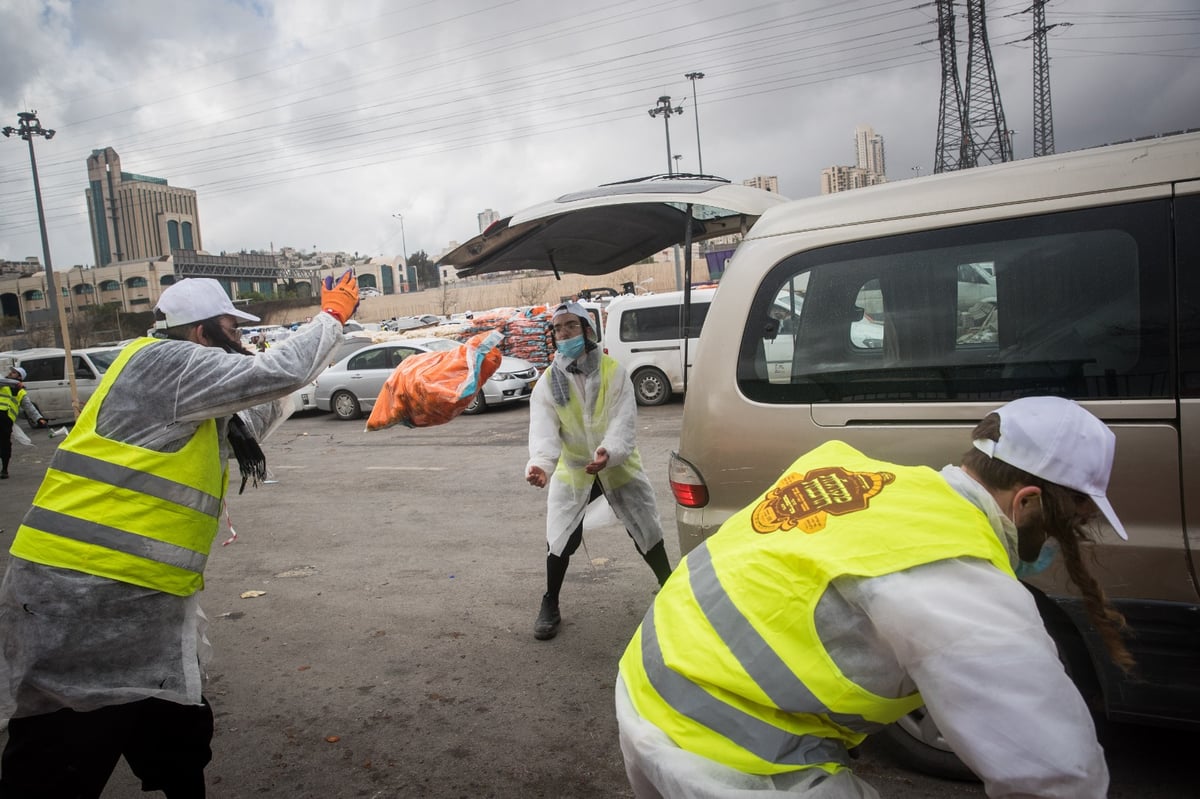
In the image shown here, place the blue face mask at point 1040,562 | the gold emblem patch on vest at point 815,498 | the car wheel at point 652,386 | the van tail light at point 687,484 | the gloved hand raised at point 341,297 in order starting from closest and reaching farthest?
the gold emblem patch on vest at point 815,498 → the blue face mask at point 1040,562 → the gloved hand raised at point 341,297 → the van tail light at point 687,484 → the car wheel at point 652,386

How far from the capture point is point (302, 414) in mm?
17641

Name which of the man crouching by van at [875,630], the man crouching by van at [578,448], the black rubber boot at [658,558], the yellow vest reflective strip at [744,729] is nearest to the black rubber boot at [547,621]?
the man crouching by van at [578,448]

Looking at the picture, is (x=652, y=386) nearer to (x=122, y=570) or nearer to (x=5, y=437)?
(x=5, y=437)

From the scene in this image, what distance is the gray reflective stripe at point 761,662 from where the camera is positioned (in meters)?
1.31

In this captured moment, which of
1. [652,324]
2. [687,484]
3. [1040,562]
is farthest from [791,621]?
[652,324]

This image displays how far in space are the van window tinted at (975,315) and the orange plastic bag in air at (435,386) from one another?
5.07 ft

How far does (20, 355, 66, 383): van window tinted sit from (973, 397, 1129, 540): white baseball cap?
877 inches

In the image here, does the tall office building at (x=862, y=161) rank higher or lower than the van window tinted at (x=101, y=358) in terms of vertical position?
higher

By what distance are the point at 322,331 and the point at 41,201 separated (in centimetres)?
2904

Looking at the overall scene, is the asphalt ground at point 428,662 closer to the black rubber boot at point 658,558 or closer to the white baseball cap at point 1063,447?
the black rubber boot at point 658,558

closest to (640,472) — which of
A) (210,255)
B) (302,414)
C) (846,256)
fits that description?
(846,256)

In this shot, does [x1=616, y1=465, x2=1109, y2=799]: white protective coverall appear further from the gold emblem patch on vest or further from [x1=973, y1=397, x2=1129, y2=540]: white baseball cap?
[x1=973, y1=397, x2=1129, y2=540]: white baseball cap

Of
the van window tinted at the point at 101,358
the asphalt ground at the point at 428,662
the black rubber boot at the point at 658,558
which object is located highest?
the van window tinted at the point at 101,358

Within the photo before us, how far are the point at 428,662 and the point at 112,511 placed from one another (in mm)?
2239
